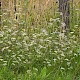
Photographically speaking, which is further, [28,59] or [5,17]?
[5,17]

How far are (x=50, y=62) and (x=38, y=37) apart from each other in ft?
1.64

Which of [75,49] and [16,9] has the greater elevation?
[16,9]

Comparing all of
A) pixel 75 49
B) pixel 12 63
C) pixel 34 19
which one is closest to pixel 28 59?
pixel 12 63

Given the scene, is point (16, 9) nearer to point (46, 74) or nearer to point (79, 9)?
point (79, 9)

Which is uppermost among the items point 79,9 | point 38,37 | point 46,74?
point 79,9

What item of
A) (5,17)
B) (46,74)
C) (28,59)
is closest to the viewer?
(46,74)

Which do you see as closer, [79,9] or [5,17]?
[5,17]

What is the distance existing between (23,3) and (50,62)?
1.68m

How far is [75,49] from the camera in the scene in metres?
4.87

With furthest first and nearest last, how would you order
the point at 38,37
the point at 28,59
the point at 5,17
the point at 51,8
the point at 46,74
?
the point at 51,8 < the point at 5,17 < the point at 38,37 < the point at 28,59 < the point at 46,74

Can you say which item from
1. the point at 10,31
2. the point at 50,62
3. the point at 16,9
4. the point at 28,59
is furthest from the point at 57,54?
the point at 16,9

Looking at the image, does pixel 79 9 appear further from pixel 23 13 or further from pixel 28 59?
pixel 28 59

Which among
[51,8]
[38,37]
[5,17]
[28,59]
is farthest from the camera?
[51,8]

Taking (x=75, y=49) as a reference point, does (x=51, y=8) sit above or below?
above
